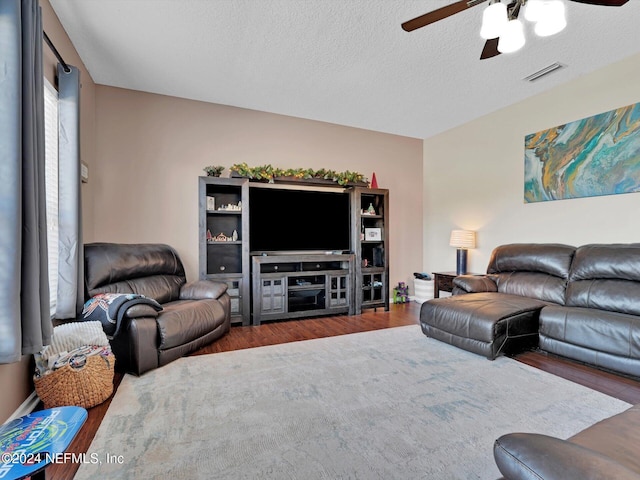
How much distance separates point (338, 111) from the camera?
435cm

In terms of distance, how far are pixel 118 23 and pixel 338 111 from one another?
263cm

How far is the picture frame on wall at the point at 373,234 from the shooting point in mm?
4758

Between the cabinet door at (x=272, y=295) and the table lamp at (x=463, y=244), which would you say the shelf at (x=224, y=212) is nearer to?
the cabinet door at (x=272, y=295)

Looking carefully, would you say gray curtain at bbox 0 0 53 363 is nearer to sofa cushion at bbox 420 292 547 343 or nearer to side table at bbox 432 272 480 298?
sofa cushion at bbox 420 292 547 343

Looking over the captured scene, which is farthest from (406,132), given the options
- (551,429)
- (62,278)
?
(62,278)

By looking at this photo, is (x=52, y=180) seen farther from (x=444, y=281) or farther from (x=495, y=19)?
(x=444, y=281)

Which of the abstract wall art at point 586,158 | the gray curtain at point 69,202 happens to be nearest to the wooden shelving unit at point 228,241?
the gray curtain at point 69,202

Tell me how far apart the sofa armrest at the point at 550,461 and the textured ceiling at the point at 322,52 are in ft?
9.13

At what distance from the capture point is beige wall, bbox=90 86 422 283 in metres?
3.67

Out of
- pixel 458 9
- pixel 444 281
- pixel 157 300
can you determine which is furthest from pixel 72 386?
pixel 444 281

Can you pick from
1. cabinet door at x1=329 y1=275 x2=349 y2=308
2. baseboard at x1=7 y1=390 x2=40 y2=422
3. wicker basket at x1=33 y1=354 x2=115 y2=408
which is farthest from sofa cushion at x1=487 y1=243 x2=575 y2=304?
baseboard at x1=7 y1=390 x2=40 y2=422

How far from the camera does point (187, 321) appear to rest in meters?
2.74

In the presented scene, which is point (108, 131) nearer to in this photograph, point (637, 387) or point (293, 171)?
point (293, 171)

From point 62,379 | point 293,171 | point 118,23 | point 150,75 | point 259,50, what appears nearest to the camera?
point 62,379
